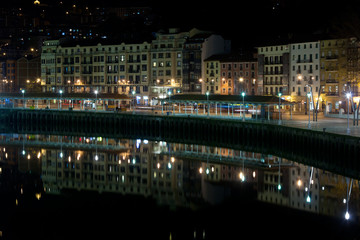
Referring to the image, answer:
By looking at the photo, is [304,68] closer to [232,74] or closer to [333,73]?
[333,73]

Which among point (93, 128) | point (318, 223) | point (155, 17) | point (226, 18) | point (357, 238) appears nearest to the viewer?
point (357, 238)

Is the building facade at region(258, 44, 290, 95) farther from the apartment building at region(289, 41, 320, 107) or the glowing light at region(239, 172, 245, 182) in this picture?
the glowing light at region(239, 172, 245, 182)

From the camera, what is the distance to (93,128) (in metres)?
89.4

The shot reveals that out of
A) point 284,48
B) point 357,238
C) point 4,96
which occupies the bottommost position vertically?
point 357,238

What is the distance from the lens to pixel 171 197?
42.8 metres

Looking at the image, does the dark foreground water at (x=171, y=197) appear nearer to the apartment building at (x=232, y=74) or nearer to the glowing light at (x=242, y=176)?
the glowing light at (x=242, y=176)

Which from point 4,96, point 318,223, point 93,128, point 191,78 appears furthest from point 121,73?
point 318,223

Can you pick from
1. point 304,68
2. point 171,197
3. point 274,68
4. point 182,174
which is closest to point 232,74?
point 274,68

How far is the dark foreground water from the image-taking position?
34.2 meters

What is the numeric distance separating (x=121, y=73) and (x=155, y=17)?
4916 centimetres

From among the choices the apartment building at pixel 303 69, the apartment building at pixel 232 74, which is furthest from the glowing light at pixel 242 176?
the apartment building at pixel 232 74

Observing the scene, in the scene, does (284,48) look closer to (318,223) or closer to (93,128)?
(93,128)

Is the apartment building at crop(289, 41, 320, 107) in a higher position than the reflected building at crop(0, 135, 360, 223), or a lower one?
higher

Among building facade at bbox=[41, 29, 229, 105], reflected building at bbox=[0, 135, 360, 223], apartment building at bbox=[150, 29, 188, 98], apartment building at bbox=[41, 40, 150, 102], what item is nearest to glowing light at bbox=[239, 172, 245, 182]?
reflected building at bbox=[0, 135, 360, 223]
